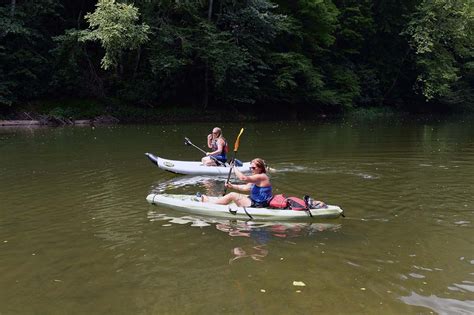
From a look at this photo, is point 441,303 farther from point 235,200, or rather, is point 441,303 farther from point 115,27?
point 115,27

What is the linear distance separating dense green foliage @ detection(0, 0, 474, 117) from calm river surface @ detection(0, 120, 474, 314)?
15.5 m

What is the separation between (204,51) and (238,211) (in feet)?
73.5

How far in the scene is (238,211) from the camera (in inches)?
368

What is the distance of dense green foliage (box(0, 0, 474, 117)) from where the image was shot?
96.1 feet

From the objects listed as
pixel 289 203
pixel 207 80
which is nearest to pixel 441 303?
pixel 289 203

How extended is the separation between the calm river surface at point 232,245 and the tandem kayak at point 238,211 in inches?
7.0

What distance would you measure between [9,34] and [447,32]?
31930 mm

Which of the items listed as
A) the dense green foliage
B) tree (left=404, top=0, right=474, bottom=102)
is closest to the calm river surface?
the dense green foliage

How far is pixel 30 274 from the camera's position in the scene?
6.72 metres

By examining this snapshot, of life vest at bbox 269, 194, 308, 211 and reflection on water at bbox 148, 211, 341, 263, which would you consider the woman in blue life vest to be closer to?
reflection on water at bbox 148, 211, 341, 263

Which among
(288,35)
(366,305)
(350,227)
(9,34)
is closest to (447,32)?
(288,35)

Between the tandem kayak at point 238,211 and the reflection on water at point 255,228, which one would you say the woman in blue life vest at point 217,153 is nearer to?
the tandem kayak at point 238,211

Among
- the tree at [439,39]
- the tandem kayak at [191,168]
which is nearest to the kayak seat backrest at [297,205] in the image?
the tandem kayak at [191,168]

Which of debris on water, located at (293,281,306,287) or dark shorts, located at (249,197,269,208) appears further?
dark shorts, located at (249,197,269,208)
